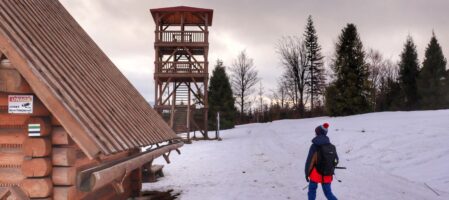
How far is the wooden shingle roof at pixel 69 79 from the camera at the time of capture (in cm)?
500

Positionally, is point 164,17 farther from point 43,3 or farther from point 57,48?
point 57,48

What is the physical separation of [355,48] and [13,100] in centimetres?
3484

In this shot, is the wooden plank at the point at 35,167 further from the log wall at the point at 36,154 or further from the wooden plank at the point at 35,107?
the wooden plank at the point at 35,107

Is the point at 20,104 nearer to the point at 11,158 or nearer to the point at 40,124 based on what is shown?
the point at 40,124

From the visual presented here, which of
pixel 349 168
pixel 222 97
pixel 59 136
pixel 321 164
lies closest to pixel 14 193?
pixel 59 136

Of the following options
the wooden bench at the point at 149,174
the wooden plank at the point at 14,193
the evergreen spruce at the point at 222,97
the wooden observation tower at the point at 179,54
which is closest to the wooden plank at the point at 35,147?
the wooden plank at the point at 14,193

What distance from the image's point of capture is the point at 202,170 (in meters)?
14.9

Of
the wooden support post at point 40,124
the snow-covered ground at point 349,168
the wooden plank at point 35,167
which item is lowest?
the snow-covered ground at point 349,168

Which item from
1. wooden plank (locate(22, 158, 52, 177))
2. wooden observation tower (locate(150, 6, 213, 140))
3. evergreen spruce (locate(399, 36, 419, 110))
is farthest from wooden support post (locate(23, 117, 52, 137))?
evergreen spruce (locate(399, 36, 419, 110))

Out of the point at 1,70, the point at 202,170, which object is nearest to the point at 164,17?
the point at 202,170

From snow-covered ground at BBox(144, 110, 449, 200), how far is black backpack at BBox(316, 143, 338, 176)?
1948mm

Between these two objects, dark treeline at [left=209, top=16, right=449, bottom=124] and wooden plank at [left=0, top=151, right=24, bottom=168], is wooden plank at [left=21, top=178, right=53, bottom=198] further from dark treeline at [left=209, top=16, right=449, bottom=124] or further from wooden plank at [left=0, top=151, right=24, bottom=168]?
dark treeline at [left=209, top=16, right=449, bottom=124]

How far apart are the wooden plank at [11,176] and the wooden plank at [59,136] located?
0.71m

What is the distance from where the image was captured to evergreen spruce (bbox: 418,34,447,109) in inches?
1697
